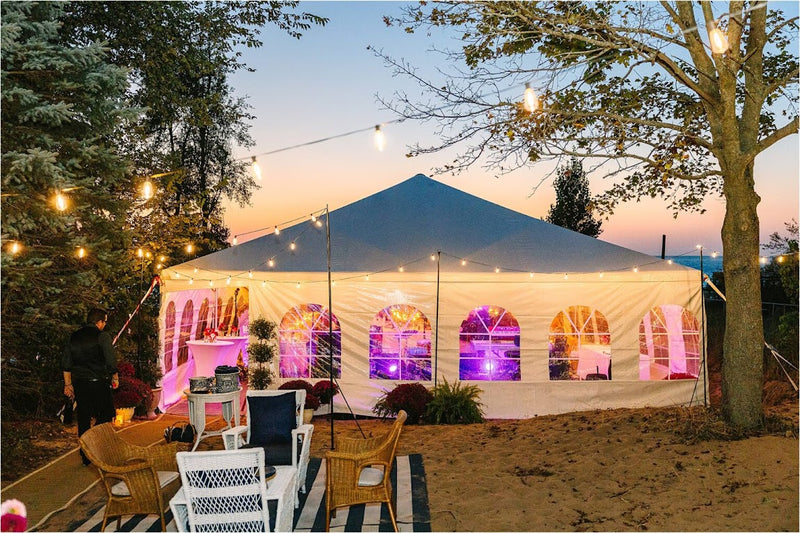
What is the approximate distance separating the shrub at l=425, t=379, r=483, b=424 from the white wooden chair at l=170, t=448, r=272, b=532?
501cm

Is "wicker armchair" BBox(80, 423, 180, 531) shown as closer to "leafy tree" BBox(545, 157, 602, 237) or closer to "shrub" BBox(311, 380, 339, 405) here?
"shrub" BBox(311, 380, 339, 405)

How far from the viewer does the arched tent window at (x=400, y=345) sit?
9.62 metres

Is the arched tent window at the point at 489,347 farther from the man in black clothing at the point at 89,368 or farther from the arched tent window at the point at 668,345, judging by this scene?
the man in black clothing at the point at 89,368

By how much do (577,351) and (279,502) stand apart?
6261 millimetres

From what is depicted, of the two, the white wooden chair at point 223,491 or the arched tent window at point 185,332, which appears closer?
the white wooden chair at point 223,491

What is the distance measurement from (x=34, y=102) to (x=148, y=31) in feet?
13.7

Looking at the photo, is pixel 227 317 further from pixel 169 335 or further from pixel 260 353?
pixel 260 353

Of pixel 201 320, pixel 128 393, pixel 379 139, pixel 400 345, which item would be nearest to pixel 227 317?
pixel 201 320

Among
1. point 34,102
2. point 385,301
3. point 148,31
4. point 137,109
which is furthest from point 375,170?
point 34,102

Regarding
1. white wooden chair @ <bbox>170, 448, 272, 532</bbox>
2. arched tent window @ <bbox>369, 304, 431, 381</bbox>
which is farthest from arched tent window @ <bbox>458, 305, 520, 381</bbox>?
white wooden chair @ <bbox>170, 448, 272, 532</bbox>

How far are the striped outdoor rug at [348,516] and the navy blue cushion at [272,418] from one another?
22.7 inches

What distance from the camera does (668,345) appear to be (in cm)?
983

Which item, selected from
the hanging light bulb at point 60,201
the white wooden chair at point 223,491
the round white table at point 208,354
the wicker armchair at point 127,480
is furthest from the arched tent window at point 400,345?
the white wooden chair at point 223,491

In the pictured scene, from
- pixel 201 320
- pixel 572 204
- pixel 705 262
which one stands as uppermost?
pixel 572 204
